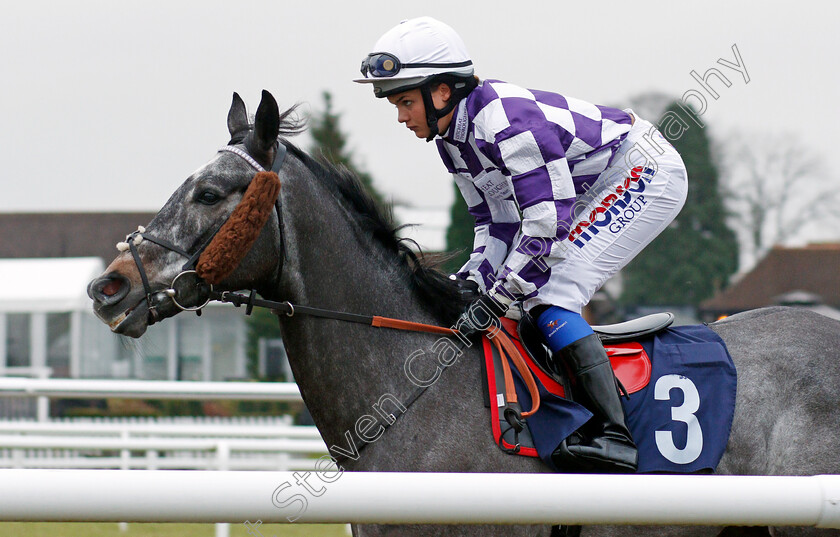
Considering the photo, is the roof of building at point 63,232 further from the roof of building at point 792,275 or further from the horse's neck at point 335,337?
the horse's neck at point 335,337

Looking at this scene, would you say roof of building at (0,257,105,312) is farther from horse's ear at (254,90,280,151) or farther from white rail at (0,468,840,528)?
white rail at (0,468,840,528)

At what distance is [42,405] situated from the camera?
24.7ft

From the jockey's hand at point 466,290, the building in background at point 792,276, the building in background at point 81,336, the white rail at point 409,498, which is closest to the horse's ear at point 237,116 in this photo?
the jockey's hand at point 466,290

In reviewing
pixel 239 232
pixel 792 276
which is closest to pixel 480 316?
pixel 239 232

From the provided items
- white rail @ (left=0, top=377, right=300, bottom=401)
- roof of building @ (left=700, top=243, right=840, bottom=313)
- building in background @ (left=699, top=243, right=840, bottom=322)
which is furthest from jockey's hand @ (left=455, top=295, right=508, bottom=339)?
roof of building @ (left=700, top=243, right=840, bottom=313)

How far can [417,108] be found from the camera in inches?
113

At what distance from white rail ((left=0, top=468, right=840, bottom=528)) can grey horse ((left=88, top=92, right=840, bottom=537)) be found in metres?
1.07

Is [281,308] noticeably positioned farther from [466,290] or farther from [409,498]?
[409,498]

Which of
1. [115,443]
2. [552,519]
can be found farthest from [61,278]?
[552,519]

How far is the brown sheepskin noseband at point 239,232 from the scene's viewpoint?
2.50 metres

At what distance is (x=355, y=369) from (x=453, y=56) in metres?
1.05

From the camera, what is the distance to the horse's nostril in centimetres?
249

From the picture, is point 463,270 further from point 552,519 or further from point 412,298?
point 552,519

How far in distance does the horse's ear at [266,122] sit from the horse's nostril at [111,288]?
58cm
